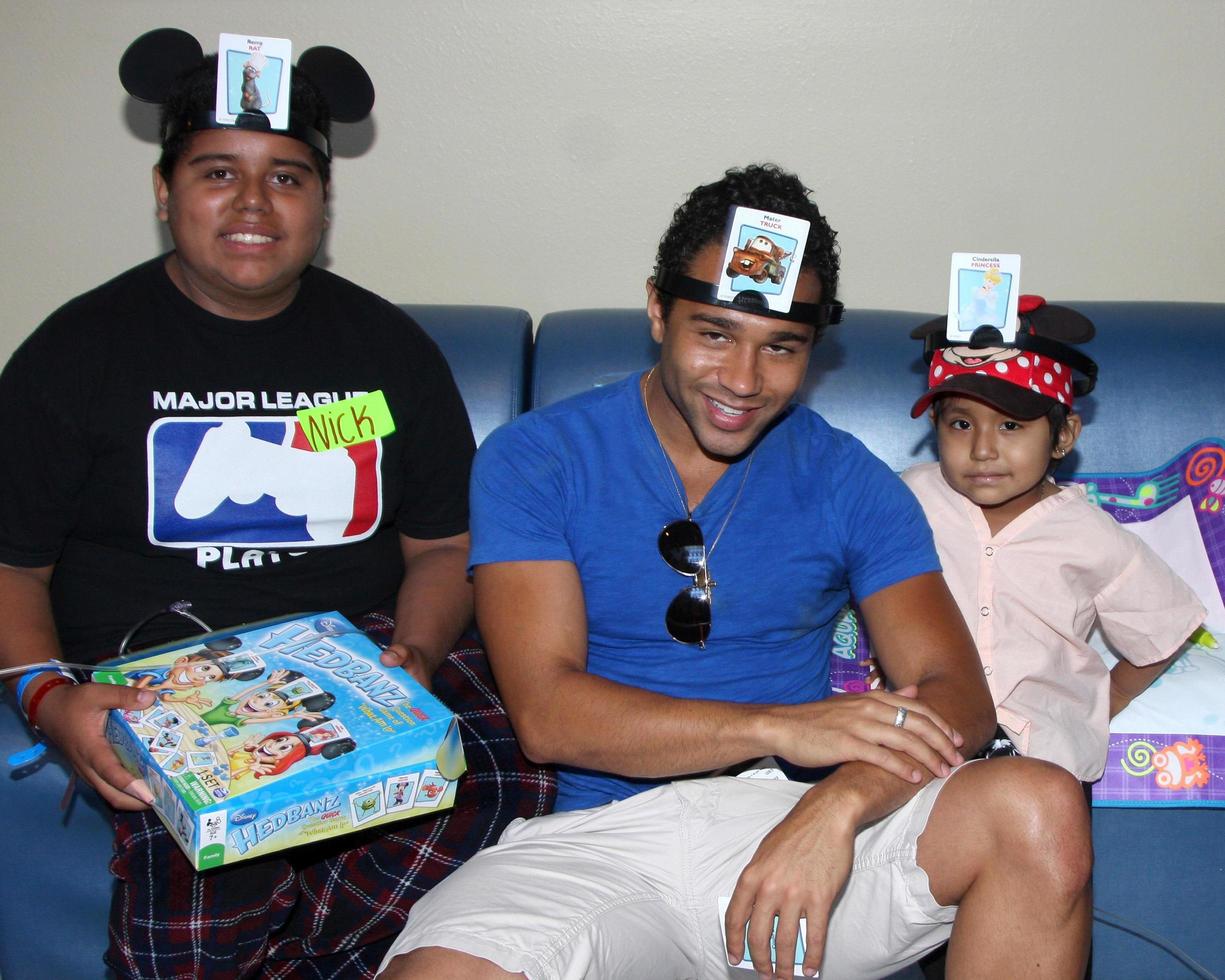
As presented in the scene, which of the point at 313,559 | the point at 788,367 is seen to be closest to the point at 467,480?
the point at 313,559

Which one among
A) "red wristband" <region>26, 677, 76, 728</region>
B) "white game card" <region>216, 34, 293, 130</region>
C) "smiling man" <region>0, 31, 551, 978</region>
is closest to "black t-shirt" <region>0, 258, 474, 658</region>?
"smiling man" <region>0, 31, 551, 978</region>

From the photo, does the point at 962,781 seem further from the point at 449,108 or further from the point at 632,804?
the point at 449,108

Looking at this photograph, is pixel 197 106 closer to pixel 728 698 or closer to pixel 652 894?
pixel 728 698

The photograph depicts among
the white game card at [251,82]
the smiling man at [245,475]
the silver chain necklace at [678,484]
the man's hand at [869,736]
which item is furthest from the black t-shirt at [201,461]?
the man's hand at [869,736]

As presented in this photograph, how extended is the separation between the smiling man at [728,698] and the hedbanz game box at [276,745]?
5.3 inches

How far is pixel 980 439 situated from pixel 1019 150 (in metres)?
1.06

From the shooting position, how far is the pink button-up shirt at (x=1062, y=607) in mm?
1840

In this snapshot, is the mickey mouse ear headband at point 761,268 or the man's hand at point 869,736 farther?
the mickey mouse ear headband at point 761,268

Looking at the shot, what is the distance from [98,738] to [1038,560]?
139 centimetres

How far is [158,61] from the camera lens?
5.96 ft

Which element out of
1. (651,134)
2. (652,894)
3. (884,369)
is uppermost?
(651,134)

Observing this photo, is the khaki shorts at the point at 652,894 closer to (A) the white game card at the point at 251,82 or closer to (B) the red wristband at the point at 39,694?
(B) the red wristband at the point at 39,694

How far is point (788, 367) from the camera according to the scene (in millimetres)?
1645

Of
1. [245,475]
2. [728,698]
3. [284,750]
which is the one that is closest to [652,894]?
[728,698]
